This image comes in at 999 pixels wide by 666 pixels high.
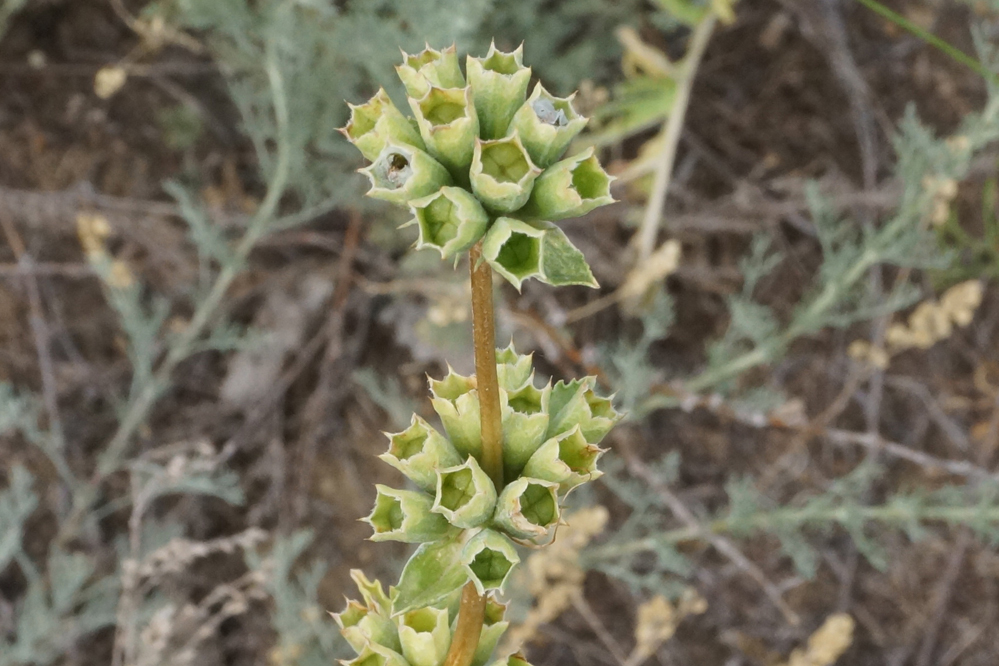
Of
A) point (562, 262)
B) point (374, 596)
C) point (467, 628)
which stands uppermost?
point (562, 262)

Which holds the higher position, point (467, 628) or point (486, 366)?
point (486, 366)

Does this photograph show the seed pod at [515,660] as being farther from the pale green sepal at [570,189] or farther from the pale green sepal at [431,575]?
the pale green sepal at [570,189]

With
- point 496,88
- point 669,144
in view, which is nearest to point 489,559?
point 496,88

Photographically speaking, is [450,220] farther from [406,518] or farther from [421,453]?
[406,518]

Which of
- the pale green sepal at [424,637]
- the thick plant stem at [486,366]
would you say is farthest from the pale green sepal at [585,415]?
the pale green sepal at [424,637]

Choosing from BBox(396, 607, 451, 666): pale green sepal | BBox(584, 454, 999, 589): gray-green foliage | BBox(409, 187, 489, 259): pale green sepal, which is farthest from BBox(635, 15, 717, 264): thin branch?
BBox(409, 187, 489, 259): pale green sepal

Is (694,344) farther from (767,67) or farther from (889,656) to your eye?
(889,656)

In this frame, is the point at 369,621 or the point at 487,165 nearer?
the point at 487,165
